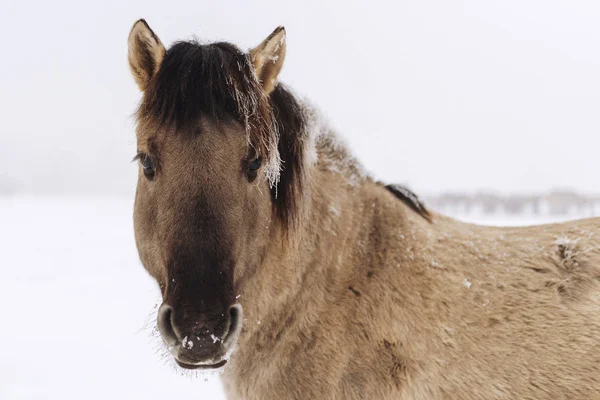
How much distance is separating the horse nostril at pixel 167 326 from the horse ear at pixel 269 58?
4.84ft

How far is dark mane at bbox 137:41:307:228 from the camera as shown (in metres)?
2.60

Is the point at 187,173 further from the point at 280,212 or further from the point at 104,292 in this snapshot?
the point at 104,292

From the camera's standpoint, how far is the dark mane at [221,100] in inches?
103

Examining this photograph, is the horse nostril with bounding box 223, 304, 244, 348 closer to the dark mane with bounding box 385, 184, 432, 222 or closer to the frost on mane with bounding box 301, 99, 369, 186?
the frost on mane with bounding box 301, 99, 369, 186

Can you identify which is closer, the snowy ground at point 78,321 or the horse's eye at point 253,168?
the horse's eye at point 253,168

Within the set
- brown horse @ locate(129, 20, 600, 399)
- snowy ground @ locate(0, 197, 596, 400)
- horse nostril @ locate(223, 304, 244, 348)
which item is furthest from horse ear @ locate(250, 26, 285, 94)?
snowy ground @ locate(0, 197, 596, 400)

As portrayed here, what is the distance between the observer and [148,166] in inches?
106

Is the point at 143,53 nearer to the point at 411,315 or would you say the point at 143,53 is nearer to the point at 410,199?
the point at 410,199

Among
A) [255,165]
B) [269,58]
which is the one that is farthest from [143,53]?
[255,165]

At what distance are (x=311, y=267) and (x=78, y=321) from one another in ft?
23.2

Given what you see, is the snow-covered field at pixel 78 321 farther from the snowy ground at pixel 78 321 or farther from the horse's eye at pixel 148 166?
the horse's eye at pixel 148 166

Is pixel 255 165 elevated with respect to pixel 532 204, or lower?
lower

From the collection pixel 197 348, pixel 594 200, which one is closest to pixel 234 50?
pixel 197 348

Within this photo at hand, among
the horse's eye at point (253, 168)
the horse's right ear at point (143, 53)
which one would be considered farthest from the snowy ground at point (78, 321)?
the horse's right ear at point (143, 53)
